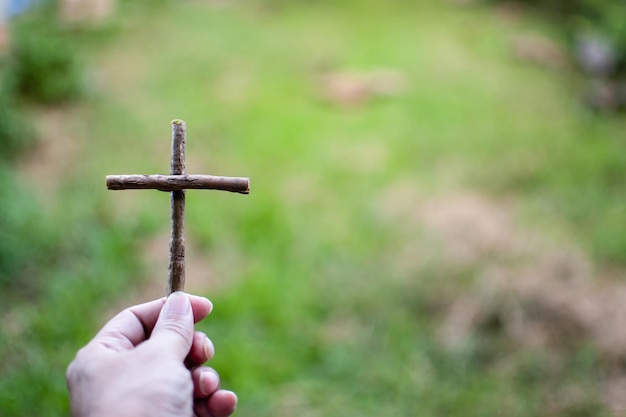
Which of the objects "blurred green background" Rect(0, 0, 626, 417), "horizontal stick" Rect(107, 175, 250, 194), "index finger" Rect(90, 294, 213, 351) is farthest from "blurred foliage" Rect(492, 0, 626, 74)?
"index finger" Rect(90, 294, 213, 351)

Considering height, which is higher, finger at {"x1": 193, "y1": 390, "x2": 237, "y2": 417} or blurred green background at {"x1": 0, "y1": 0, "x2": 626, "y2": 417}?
blurred green background at {"x1": 0, "y1": 0, "x2": 626, "y2": 417}

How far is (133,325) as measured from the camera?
1.47 m

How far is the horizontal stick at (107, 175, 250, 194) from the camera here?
1.44m

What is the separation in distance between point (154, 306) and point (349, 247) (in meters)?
2.36

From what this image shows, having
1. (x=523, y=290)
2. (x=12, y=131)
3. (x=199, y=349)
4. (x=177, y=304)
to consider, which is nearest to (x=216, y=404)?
(x=199, y=349)

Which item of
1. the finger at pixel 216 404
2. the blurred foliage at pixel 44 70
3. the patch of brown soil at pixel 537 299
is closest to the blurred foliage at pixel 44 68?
the blurred foliage at pixel 44 70

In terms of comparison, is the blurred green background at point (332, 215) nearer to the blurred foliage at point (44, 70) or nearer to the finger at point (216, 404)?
the blurred foliage at point (44, 70)

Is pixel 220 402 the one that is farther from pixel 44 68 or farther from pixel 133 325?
pixel 44 68

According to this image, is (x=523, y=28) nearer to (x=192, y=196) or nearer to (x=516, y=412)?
(x=192, y=196)

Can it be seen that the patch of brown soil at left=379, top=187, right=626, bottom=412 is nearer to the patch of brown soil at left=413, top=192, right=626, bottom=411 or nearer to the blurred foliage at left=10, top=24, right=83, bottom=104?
the patch of brown soil at left=413, top=192, right=626, bottom=411

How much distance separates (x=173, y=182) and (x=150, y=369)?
0.47 metres

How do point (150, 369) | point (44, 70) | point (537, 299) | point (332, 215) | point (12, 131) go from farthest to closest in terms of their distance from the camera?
1. point (44, 70)
2. point (12, 131)
3. point (332, 215)
4. point (537, 299)
5. point (150, 369)

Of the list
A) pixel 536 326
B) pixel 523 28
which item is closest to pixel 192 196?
pixel 536 326

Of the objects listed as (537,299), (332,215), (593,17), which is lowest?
(537,299)
